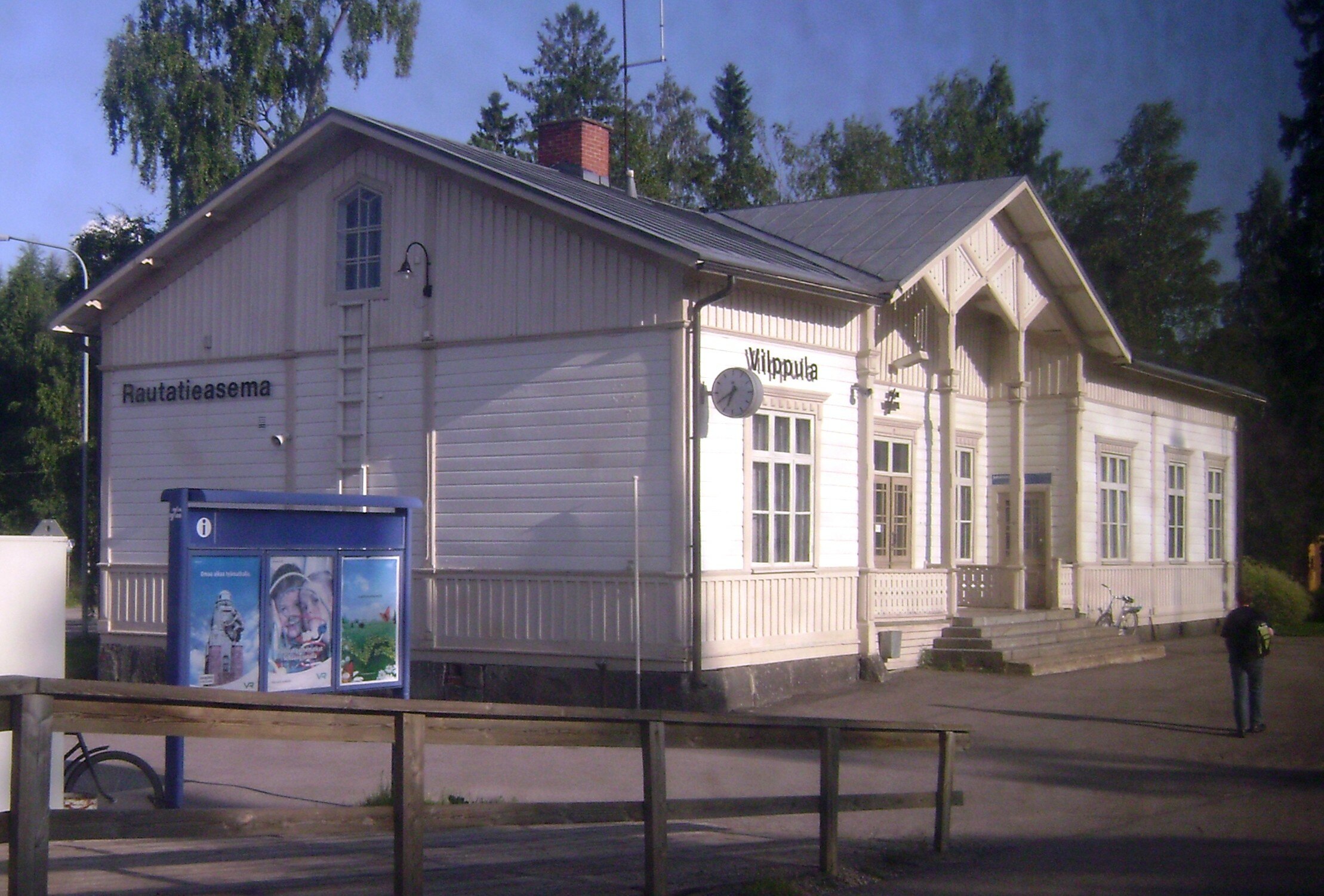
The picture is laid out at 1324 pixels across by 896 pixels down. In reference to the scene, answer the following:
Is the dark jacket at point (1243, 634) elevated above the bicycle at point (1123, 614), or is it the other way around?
the dark jacket at point (1243, 634)

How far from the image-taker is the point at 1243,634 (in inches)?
621

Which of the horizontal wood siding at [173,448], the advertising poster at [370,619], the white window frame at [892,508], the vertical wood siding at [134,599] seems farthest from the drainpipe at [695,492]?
the vertical wood siding at [134,599]

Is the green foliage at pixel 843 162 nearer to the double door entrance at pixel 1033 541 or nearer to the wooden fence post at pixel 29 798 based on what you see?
the double door entrance at pixel 1033 541

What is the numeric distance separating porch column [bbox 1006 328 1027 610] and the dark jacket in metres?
8.17

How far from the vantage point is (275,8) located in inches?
1341

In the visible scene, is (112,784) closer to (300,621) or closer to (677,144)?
(300,621)

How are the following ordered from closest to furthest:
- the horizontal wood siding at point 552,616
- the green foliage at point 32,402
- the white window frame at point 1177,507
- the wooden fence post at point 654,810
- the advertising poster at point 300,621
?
the wooden fence post at point 654,810 → the advertising poster at point 300,621 → the horizontal wood siding at point 552,616 → the white window frame at point 1177,507 → the green foliage at point 32,402

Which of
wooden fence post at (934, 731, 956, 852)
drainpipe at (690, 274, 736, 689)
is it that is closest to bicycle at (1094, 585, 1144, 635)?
drainpipe at (690, 274, 736, 689)

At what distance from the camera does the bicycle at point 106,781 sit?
408 inches

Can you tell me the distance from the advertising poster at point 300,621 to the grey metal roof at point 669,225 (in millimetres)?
5806

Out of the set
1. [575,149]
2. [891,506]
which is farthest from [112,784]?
[575,149]

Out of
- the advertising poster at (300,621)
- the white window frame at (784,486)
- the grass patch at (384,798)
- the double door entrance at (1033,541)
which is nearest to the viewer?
the grass patch at (384,798)

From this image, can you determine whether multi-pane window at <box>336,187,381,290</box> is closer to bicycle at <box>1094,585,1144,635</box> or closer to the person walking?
the person walking

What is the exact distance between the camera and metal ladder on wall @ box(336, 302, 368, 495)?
19.1 meters
